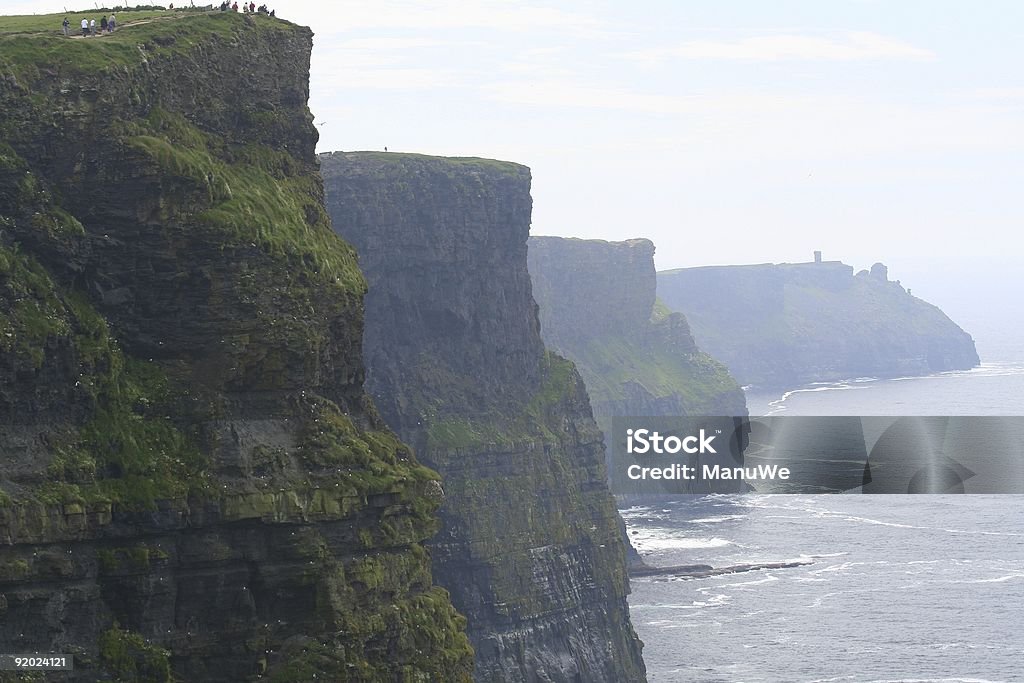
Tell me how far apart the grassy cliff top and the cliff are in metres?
0.20

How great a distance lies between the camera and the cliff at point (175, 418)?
265ft

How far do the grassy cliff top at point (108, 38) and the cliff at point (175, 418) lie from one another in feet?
0.65

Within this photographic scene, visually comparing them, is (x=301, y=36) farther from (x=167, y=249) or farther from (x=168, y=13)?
(x=167, y=249)

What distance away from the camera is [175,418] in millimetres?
85812

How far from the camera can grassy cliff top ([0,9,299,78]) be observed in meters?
87.1

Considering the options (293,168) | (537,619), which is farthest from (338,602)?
(537,619)

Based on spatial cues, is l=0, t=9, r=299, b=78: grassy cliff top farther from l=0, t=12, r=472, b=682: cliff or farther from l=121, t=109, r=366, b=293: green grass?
l=121, t=109, r=366, b=293: green grass

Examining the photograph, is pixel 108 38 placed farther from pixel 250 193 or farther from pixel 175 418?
pixel 175 418

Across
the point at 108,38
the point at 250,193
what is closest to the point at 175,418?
the point at 250,193

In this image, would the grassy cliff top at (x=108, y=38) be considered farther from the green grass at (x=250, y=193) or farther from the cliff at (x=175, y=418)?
the green grass at (x=250, y=193)

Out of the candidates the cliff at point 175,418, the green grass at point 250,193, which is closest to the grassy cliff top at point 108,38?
the cliff at point 175,418

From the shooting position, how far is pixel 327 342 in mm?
91375

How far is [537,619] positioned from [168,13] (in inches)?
4191

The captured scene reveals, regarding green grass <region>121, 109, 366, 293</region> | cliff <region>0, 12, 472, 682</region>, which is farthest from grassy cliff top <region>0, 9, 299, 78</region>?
green grass <region>121, 109, 366, 293</region>
